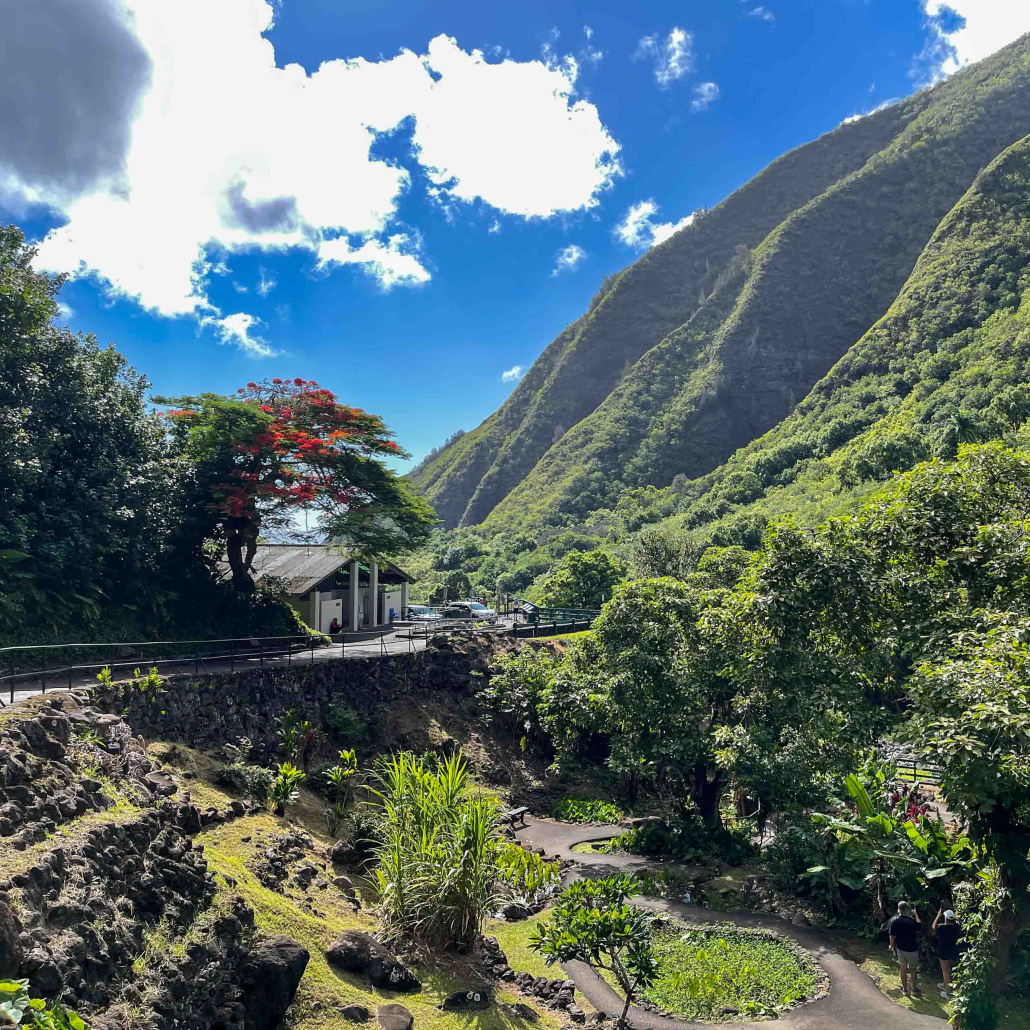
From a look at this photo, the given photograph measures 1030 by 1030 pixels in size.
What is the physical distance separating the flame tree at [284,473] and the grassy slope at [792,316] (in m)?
64.4

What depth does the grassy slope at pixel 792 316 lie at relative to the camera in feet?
291

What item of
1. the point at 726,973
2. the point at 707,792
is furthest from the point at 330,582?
the point at 726,973

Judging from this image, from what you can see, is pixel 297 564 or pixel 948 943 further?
pixel 297 564

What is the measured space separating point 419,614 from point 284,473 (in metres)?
16.0

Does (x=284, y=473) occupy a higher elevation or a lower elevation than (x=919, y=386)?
lower

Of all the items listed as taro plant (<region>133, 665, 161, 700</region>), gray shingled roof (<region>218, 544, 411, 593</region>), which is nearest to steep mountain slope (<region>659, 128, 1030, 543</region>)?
gray shingled roof (<region>218, 544, 411, 593</region>)

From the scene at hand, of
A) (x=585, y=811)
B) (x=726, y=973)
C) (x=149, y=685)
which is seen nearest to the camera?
(x=726, y=973)

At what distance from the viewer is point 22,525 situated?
16750 mm

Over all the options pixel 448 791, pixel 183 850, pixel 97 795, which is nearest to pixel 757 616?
pixel 448 791

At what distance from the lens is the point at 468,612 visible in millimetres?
34844

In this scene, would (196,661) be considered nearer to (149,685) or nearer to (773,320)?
(149,685)

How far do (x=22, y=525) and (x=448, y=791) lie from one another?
44.1 ft

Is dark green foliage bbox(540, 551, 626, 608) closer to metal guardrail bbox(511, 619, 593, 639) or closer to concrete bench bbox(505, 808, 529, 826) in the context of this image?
metal guardrail bbox(511, 619, 593, 639)

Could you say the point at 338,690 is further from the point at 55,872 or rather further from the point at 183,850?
the point at 55,872
